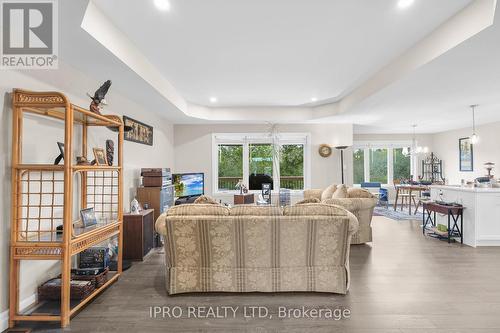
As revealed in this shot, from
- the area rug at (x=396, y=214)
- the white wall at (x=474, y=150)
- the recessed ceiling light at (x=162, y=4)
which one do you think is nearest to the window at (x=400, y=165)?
the white wall at (x=474, y=150)

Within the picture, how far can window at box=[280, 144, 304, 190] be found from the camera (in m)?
7.30

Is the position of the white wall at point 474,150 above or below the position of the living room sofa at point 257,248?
above

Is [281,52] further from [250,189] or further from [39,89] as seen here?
[250,189]

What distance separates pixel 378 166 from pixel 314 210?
7.70m

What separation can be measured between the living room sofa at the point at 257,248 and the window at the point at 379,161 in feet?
23.7

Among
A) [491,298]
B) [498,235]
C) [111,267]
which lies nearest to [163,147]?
[111,267]

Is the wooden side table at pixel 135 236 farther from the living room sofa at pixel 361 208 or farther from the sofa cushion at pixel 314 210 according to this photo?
the living room sofa at pixel 361 208

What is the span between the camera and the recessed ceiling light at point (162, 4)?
2355mm

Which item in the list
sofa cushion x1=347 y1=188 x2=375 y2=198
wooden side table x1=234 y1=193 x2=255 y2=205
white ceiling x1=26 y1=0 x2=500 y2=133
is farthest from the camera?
wooden side table x1=234 y1=193 x2=255 y2=205

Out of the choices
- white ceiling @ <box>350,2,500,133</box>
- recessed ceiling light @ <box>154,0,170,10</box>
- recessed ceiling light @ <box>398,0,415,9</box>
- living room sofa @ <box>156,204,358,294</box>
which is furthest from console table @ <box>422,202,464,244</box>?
recessed ceiling light @ <box>154,0,170,10</box>

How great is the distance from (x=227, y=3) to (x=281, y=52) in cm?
115

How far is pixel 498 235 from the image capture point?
167 inches

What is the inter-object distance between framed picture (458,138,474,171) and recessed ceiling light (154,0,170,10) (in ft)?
29.5

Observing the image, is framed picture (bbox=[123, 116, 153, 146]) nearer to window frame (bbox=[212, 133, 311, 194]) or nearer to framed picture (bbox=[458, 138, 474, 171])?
window frame (bbox=[212, 133, 311, 194])
